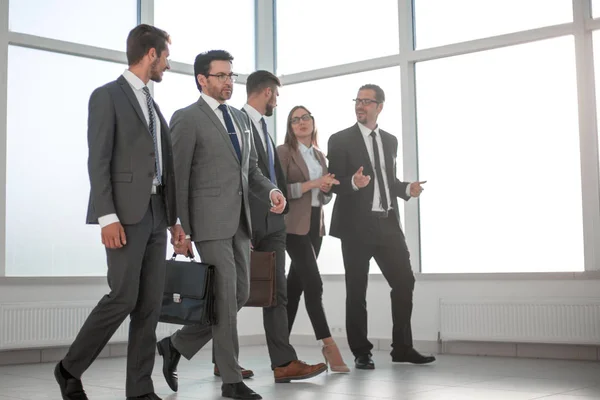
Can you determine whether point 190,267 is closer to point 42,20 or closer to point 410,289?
point 410,289

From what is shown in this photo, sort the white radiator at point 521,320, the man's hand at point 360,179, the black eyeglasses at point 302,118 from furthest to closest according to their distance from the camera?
1. the white radiator at point 521,320
2. the black eyeglasses at point 302,118
3. the man's hand at point 360,179

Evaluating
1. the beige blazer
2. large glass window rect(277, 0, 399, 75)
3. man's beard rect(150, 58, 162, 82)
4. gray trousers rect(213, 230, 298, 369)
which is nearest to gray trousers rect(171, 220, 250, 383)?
gray trousers rect(213, 230, 298, 369)

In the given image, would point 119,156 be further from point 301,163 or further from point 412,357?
point 412,357

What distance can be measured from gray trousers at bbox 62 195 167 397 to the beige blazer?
1256 millimetres

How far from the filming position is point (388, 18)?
638 centimetres

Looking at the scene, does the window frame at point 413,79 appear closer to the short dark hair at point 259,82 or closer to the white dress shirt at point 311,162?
the white dress shirt at point 311,162

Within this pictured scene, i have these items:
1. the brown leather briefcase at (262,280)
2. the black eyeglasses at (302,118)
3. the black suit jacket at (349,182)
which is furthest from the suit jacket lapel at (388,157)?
the brown leather briefcase at (262,280)

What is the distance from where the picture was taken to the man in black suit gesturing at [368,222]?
15.4ft

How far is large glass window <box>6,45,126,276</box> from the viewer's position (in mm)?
5449

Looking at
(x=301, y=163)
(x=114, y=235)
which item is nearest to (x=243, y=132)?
(x=114, y=235)

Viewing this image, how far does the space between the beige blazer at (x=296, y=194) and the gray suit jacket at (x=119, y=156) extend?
4.43 feet

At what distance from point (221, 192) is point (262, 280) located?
604 mm

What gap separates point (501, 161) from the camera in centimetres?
577

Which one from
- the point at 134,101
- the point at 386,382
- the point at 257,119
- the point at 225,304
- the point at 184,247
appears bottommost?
the point at 386,382
